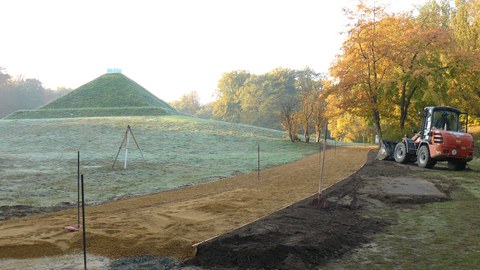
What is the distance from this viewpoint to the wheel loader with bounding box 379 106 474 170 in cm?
1659

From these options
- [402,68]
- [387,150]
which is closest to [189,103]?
[402,68]

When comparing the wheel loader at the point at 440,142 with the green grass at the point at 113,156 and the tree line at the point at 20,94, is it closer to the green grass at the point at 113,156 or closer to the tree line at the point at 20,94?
the green grass at the point at 113,156

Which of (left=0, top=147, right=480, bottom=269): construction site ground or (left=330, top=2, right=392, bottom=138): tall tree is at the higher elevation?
(left=330, top=2, right=392, bottom=138): tall tree

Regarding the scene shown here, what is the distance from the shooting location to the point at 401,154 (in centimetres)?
2008

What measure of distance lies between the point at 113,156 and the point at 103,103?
40753mm

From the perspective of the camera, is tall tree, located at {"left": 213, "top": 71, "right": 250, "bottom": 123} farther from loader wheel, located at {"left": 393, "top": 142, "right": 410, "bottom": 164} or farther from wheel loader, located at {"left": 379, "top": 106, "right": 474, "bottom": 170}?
wheel loader, located at {"left": 379, "top": 106, "right": 474, "bottom": 170}

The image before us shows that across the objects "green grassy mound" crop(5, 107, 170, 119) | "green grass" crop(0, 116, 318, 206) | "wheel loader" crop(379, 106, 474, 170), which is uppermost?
"green grassy mound" crop(5, 107, 170, 119)

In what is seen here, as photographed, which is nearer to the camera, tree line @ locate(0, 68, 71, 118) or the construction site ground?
the construction site ground

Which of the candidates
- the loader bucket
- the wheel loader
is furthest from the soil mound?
the loader bucket

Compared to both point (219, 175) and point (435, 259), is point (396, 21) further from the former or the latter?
point (435, 259)

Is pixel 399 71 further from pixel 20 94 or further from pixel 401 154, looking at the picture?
pixel 20 94

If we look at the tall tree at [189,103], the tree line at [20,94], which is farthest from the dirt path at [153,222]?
the tall tree at [189,103]

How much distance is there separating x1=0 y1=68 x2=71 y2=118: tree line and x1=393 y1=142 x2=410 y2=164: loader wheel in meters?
86.9

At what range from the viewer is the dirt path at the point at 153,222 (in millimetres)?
6512
